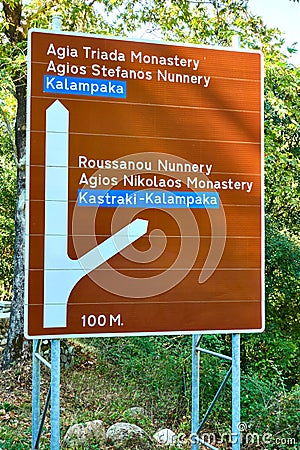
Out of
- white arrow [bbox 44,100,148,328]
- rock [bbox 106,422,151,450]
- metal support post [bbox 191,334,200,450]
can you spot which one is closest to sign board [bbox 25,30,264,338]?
white arrow [bbox 44,100,148,328]

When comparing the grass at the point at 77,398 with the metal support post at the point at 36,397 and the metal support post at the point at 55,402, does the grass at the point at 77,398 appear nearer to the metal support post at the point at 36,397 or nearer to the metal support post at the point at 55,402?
the metal support post at the point at 36,397

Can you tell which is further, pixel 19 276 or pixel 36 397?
pixel 19 276

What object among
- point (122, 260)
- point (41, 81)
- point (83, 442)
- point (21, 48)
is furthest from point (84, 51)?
point (21, 48)

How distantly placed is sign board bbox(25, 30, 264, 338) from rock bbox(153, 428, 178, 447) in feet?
6.82

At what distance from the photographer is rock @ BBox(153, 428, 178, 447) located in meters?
5.99

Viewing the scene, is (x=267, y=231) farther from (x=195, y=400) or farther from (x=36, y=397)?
(x=36, y=397)

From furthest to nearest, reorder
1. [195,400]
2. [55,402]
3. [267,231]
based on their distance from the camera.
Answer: [267,231] < [195,400] < [55,402]

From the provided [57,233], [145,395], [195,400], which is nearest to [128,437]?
[195,400]

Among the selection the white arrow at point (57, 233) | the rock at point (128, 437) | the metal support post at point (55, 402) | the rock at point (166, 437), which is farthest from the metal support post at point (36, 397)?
the rock at point (166, 437)

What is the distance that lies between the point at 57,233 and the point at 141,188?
61 cm

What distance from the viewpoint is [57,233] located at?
13.2 ft

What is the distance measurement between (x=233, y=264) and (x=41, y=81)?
1.70 m

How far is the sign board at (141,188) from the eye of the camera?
159 inches

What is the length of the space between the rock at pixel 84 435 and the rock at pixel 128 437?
0.08 m
